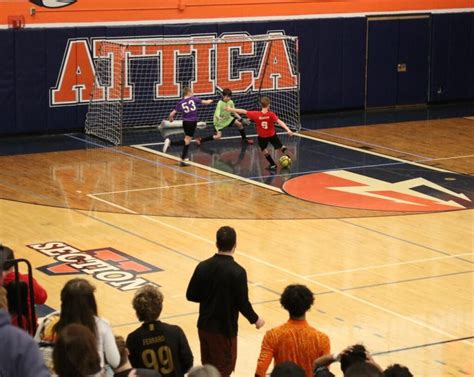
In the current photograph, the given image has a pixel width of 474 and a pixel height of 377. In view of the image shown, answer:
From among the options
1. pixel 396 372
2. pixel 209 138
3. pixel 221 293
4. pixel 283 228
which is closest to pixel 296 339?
pixel 221 293

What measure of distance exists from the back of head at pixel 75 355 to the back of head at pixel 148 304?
2938mm

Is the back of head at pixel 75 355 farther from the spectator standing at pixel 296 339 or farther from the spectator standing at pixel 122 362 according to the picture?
the spectator standing at pixel 296 339

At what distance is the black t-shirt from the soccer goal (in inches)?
823

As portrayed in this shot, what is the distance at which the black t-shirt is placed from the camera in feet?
32.5

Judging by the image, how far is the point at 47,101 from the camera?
31375 mm

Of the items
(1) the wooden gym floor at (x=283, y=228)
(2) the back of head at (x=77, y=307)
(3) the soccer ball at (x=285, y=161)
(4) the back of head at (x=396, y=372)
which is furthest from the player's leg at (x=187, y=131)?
(4) the back of head at (x=396, y=372)

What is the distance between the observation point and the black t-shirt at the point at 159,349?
991 cm

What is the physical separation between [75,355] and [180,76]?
26.8m

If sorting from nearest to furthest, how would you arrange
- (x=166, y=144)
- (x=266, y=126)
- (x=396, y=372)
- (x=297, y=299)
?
1. (x=396, y=372)
2. (x=297, y=299)
3. (x=266, y=126)
4. (x=166, y=144)

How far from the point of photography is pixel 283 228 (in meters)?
22.1

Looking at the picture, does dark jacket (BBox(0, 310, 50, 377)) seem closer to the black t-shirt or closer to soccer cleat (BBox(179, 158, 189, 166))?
the black t-shirt

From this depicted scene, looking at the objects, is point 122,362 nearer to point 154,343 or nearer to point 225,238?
point 154,343

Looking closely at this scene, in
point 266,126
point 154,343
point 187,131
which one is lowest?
point 154,343

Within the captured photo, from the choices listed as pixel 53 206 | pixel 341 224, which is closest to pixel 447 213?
pixel 341 224
